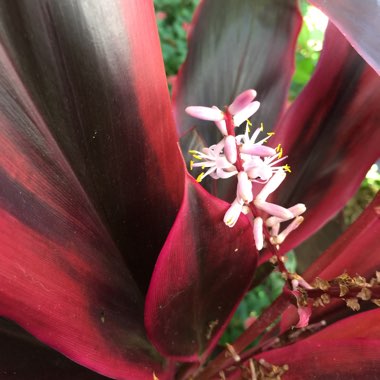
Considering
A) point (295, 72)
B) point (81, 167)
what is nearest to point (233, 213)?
point (81, 167)

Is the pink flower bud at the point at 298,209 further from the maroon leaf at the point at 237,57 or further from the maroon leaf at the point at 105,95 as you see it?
the maroon leaf at the point at 237,57

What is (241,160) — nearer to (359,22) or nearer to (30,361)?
(359,22)

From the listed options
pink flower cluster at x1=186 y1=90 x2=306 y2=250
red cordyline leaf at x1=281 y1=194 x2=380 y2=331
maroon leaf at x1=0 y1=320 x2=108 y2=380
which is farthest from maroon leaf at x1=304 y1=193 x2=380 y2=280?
maroon leaf at x1=0 y1=320 x2=108 y2=380

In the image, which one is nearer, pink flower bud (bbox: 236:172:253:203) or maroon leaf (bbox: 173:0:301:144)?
pink flower bud (bbox: 236:172:253:203)

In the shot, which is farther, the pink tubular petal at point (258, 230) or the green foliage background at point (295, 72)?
the green foliage background at point (295, 72)

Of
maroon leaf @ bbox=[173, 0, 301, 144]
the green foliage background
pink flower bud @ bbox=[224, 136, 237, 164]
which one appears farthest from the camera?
the green foliage background

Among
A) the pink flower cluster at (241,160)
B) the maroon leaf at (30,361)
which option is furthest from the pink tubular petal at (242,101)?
the maroon leaf at (30,361)

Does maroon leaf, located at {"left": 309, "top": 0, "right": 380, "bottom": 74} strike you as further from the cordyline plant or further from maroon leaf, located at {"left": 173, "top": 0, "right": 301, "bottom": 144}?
maroon leaf, located at {"left": 173, "top": 0, "right": 301, "bottom": 144}
